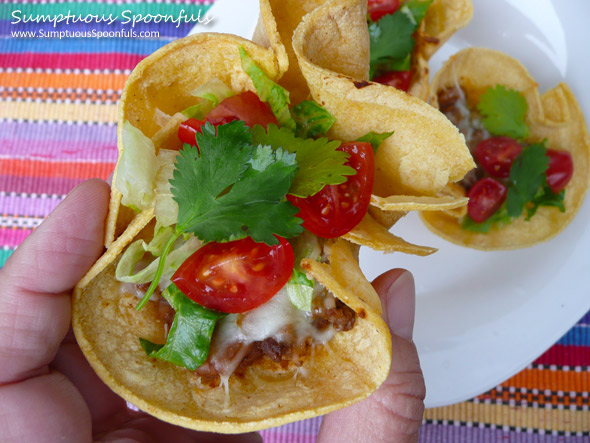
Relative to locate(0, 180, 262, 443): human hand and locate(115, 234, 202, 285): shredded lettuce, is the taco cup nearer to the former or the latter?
locate(115, 234, 202, 285): shredded lettuce

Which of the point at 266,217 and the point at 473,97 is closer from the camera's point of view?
the point at 266,217

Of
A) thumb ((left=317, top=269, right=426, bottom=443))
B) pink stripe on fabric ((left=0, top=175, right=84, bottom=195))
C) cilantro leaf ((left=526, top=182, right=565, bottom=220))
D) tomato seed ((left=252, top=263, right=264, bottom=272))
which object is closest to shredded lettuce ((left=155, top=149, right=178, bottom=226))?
tomato seed ((left=252, top=263, right=264, bottom=272))

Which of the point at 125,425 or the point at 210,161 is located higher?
the point at 210,161

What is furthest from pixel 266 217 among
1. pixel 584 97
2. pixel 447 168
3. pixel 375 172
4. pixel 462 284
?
pixel 584 97

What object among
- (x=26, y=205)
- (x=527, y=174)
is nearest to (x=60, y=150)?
(x=26, y=205)

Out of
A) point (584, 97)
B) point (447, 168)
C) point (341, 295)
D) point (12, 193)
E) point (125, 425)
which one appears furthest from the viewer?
point (12, 193)

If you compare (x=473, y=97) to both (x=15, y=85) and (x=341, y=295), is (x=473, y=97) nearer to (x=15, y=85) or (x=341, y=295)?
(x=341, y=295)
